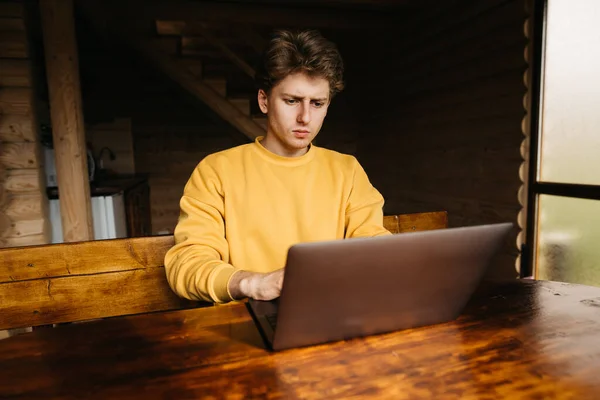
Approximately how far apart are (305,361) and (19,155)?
2692mm

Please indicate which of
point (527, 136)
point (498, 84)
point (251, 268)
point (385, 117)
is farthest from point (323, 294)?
point (385, 117)

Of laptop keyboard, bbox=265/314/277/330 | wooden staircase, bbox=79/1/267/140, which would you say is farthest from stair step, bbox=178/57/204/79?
laptop keyboard, bbox=265/314/277/330

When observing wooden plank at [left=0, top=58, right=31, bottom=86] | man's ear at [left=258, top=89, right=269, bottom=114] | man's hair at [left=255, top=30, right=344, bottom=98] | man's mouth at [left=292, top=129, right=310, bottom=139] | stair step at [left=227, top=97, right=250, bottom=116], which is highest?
wooden plank at [left=0, top=58, right=31, bottom=86]

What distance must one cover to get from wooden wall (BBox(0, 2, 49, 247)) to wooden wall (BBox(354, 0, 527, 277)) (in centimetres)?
294

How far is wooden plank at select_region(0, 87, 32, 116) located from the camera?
8.45 feet

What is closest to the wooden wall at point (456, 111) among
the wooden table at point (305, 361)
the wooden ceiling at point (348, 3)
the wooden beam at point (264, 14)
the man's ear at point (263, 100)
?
the wooden ceiling at point (348, 3)

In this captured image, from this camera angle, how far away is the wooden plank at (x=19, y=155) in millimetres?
2613

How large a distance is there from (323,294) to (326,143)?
4858 mm

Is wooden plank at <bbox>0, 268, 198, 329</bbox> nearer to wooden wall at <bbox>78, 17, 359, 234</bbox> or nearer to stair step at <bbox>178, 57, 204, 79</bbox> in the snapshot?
stair step at <bbox>178, 57, 204, 79</bbox>

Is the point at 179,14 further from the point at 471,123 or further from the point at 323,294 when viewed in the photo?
the point at 323,294

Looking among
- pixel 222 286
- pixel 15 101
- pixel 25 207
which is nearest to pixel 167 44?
pixel 15 101

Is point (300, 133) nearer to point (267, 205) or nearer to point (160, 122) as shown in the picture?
point (267, 205)

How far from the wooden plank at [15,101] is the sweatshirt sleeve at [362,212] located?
2291mm

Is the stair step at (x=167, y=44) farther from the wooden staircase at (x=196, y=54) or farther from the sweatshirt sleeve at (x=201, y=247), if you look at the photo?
the sweatshirt sleeve at (x=201, y=247)
